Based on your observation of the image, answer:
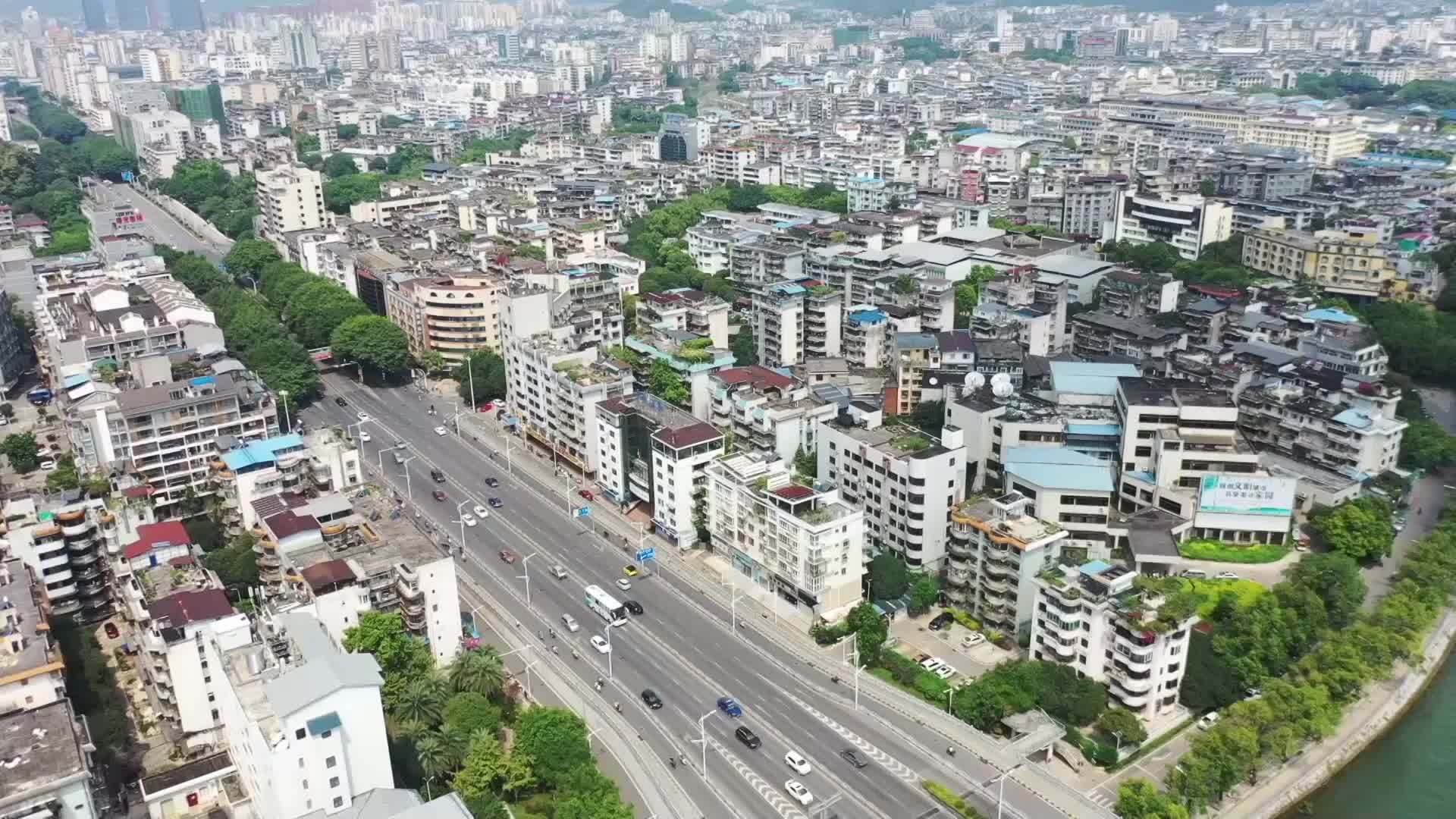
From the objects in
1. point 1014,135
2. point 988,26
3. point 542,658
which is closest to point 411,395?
point 542,658

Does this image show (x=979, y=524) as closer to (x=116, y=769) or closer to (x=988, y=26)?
(x=116, y=769)

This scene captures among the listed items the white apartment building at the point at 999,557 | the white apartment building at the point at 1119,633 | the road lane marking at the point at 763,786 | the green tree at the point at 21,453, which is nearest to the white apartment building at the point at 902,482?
the white apartment building at the point at 999,557

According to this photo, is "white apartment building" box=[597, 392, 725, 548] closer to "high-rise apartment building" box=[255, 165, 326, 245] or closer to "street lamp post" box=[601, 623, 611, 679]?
"street lamp post" box=[601, 623, 611, 679]

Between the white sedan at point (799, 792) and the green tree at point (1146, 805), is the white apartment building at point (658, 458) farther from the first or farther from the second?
the green tree at point (1146, 805)

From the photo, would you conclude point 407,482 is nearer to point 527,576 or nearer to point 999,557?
point 527,576

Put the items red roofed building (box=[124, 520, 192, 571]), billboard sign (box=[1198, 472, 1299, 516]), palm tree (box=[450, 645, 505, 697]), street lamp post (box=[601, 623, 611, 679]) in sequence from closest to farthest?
palm tree (box=[450, 645, 505, 697]) < red roofed building (box=[124, 520, 192, 571]) < street lamp post (box=[601, 623, 611, 679]) < billboard sign (box=[1198, 472, 1299, 516])

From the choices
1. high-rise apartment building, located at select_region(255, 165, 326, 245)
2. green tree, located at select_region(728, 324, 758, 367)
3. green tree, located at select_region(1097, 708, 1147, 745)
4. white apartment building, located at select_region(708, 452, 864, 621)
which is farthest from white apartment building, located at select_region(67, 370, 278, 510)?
high-rise apartment building, located at select_region(255, 165, 326, 245)
